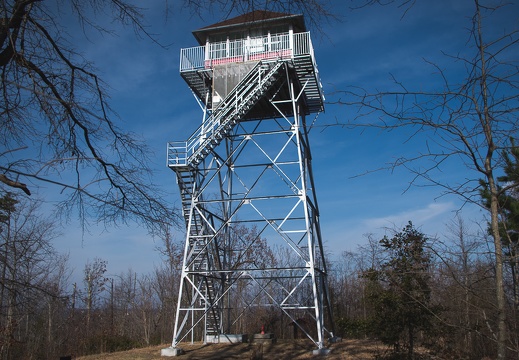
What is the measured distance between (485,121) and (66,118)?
4.89 meters

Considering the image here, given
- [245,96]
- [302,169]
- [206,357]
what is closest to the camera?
[206,357]

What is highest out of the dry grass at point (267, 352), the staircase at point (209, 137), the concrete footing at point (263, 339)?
the staircase at point (209, 137)

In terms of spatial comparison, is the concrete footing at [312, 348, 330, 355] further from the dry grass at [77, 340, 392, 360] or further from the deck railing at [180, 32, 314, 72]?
the deck railing at [180, 32, 314, 72]

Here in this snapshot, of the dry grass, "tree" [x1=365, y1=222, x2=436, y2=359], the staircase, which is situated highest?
the staircase

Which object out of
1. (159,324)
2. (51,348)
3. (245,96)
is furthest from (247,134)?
(159,324)

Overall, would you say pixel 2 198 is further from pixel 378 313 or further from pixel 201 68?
pixel 201 68

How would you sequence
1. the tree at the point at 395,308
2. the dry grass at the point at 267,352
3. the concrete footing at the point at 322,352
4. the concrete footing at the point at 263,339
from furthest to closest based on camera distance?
1. the concrete footing at the point at 263,339
2. the concrete footing at the point at 322,352
3. the dry grass at the point at 267,352
4. the tree at the point at 395,308

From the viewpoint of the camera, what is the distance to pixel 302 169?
18.6 metres

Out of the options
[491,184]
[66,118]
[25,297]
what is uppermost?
[66,118]

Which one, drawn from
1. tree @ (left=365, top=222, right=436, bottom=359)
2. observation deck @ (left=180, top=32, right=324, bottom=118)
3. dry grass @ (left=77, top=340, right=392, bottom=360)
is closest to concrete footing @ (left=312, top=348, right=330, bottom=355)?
dry grass @ (left=77, top=340, right=392, bottom=360)

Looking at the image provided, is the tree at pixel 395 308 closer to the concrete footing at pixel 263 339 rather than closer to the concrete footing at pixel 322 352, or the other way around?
the concrete footing at pixel 322 352

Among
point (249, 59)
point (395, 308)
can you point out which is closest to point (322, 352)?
point (395, 308)

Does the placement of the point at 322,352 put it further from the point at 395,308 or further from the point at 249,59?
the point at 249,59

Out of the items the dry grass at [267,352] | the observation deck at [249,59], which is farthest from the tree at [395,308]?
the observation deck at [249,59]
